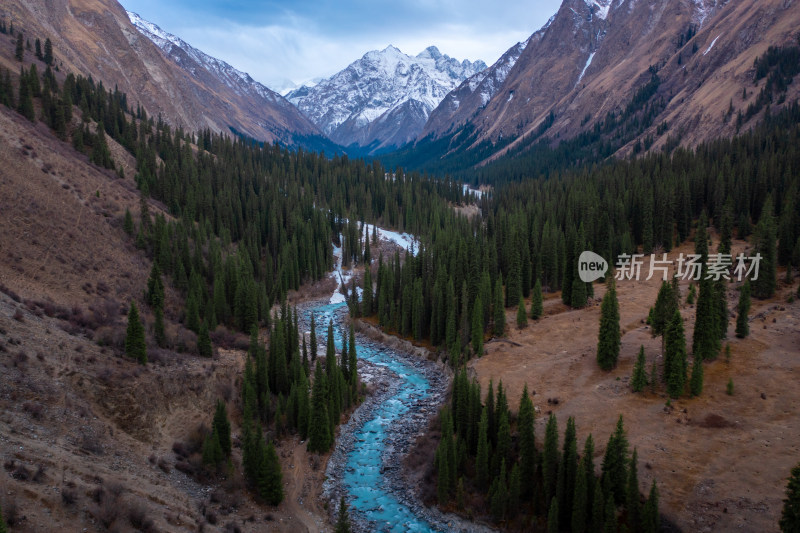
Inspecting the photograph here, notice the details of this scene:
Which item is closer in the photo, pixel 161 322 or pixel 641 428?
pixel 641 428

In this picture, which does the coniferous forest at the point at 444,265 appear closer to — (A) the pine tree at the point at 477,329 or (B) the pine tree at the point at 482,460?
(B) the pine tree at the point at 482,460

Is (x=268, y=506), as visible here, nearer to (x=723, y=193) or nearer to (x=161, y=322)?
(x=161, y=322)

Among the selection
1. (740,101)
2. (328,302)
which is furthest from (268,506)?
(740,101)

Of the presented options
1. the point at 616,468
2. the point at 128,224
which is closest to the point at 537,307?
the point at 616,468

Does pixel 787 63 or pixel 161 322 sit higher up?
pixel 787 63

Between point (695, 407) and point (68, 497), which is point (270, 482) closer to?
point (68, 497)

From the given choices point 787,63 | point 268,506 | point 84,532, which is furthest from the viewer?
point 787,63

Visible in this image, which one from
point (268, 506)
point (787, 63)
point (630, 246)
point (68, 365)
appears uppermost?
point (787, 63)
